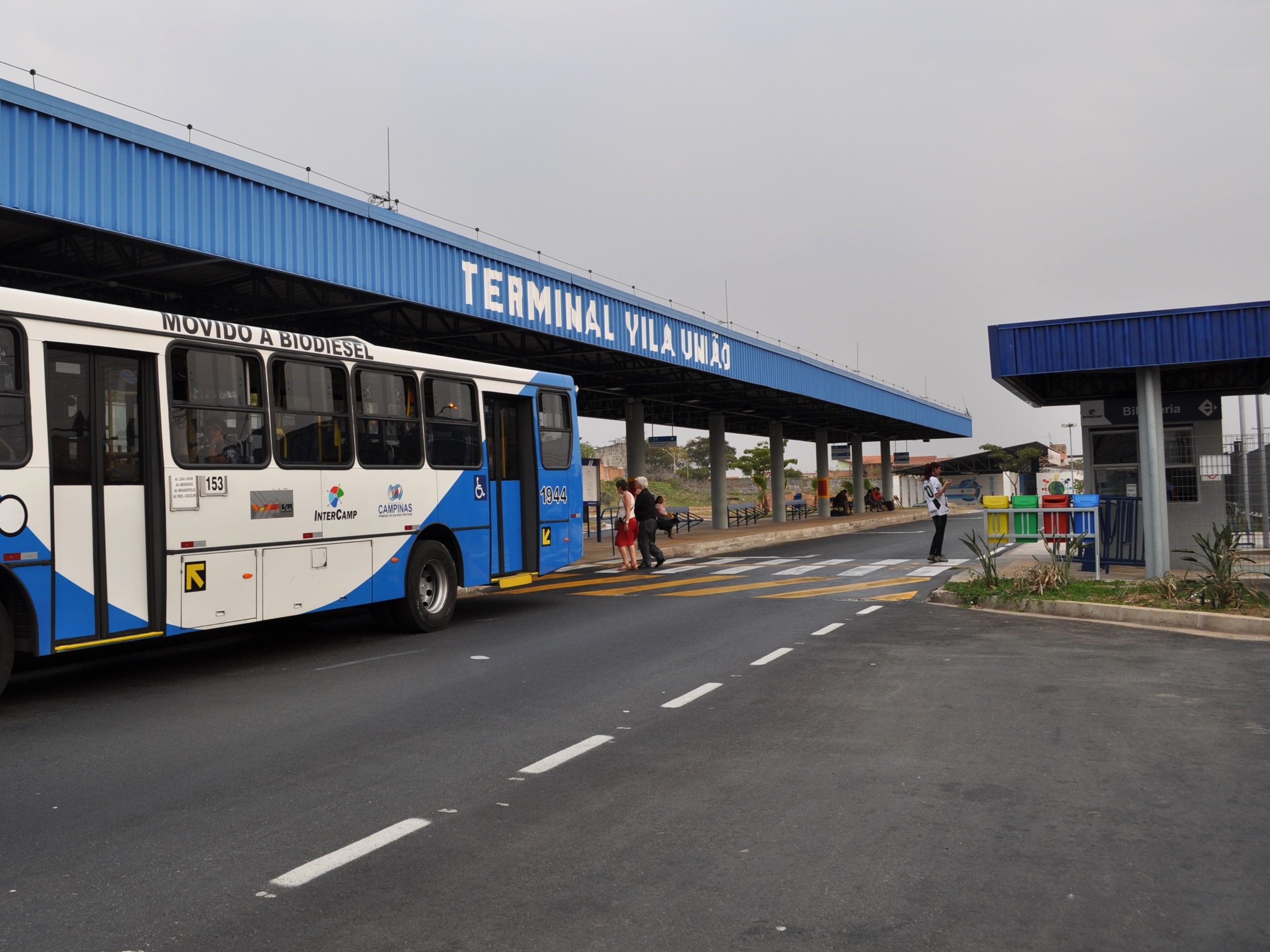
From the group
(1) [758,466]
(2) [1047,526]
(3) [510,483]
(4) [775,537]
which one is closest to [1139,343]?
(2) [1047,526]

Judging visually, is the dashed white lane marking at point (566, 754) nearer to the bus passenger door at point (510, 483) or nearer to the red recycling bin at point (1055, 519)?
the bus passenger door at point (510, 483)

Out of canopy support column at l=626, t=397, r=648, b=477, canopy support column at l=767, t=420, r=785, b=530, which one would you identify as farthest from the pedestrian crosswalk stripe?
canopy support column at l=767, t=420, r=785, b=530

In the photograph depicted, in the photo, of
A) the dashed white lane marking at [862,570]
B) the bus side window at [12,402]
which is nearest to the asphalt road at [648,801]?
the bus side window at [12,402]

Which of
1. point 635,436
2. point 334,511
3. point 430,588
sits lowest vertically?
point 430,588

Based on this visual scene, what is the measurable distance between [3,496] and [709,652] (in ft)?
20.7

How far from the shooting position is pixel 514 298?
1988 centimetres

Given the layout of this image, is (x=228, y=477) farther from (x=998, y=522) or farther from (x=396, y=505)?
(x=998, y=522)

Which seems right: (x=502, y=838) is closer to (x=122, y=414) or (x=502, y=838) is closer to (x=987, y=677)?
(x=987, y=677)

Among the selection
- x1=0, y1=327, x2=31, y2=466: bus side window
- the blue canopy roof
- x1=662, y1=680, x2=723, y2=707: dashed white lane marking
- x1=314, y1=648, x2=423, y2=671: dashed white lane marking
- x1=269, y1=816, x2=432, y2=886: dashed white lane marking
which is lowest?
x1=662, y1=680, x2=723, y2=707: dashed white lane marking

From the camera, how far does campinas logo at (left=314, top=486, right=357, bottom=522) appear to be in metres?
11.1

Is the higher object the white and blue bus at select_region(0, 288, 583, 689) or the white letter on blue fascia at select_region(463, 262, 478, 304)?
the white letter on blue fascia at select_region(463, 262, 478, 304)

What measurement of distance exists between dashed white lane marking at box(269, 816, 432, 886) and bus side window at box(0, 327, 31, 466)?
501cm

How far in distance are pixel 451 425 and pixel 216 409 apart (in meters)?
3.68

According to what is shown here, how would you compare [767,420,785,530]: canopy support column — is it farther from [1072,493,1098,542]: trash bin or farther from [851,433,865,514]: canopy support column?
[1072,493,1098,542]: trash bin
